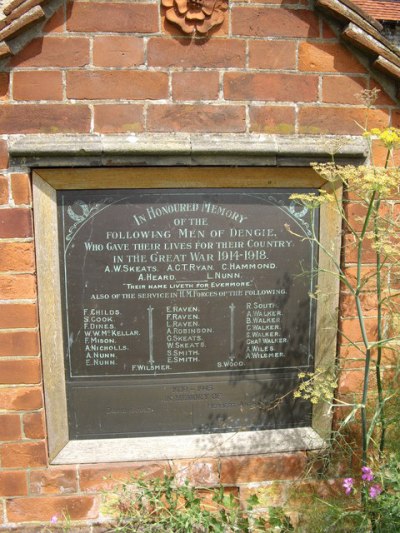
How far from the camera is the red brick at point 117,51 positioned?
1.93m

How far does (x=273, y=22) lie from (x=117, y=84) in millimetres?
758

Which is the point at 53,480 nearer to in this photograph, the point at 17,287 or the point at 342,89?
the point at 17,287

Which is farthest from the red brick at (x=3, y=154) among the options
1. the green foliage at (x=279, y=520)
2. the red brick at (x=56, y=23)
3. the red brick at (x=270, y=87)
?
the green foliage at (x=279, y=520)

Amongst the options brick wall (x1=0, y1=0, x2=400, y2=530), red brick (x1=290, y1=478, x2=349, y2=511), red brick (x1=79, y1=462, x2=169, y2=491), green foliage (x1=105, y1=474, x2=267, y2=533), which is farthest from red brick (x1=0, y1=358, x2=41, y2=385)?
red brick (x1=290, y1=478, x2=349, y2=511)

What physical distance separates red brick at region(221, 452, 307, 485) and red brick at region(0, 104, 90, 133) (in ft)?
5.93

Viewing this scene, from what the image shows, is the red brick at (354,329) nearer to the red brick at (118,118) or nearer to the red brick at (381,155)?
the red brick at (381,155)

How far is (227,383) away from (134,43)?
1697mm

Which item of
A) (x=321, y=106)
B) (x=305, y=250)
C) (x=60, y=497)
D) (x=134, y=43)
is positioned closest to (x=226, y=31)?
(x=134, y=43)

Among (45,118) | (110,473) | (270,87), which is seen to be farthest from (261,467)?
(45,118)

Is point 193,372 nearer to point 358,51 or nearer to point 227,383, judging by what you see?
point 227,383

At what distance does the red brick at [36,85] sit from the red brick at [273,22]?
83 centimetres

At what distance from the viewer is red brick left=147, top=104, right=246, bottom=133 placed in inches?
78.7

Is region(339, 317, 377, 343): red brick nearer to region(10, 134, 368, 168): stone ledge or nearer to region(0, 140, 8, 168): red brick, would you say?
region(10, 134, 368, 168): stone ledge

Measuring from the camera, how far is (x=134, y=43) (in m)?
1.94
